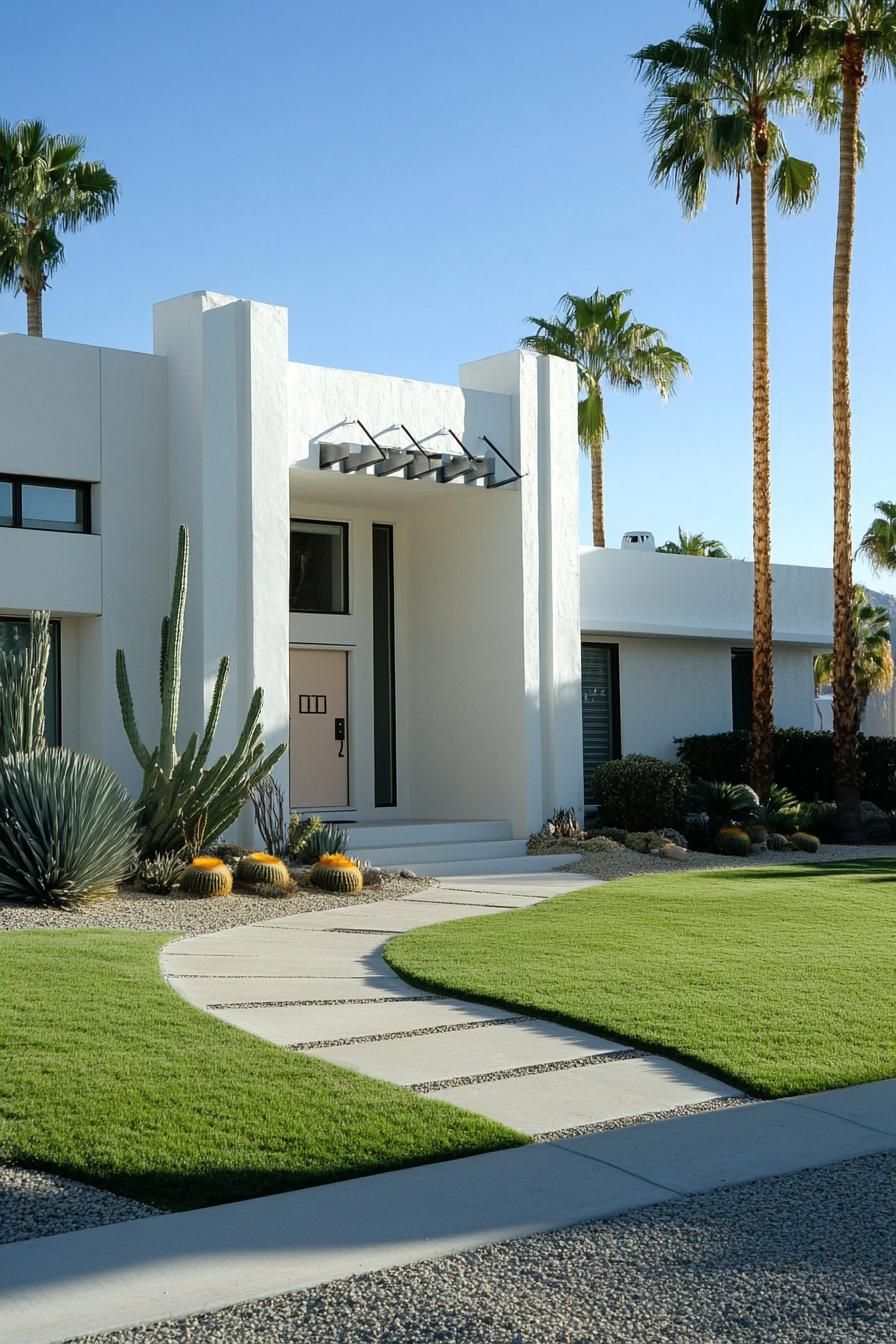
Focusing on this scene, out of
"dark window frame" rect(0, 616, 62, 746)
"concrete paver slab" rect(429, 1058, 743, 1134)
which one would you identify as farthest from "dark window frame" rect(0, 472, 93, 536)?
"concrete paver slab" rect(429, 1058, 743, 1134)

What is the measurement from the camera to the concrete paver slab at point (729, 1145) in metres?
5.57

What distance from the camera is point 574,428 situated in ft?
67.3

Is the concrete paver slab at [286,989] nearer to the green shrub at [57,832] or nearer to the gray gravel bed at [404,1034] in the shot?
the gray gravel bed at [404,1034]

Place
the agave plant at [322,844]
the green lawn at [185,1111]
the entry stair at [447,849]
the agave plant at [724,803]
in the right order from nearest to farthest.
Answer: the green lawn at [185,1111]
the agave plant at [322,844]
the entry stair at [447,849]
the agave plant at [724,803]

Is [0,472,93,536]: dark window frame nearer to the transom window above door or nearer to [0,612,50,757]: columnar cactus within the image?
[0,612,50,757]: columnar cactus

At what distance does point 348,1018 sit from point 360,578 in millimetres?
13169

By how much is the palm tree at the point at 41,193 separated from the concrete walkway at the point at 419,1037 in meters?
22.7

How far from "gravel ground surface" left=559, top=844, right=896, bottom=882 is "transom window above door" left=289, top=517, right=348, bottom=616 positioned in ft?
17.9

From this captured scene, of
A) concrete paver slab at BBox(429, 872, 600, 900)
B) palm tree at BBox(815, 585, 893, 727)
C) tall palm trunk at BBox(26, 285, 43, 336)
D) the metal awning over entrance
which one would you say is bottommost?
concrete paver slab at BBox(429, 872, 600, 900)

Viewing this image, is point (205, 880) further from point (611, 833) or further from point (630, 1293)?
point (630, 1293)

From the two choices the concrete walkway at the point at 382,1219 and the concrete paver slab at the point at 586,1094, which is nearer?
the concrete walkway at the point at 382,1219

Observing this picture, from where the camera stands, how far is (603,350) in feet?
116

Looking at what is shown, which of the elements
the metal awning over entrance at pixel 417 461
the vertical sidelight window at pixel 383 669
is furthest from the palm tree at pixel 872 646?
the metal awning over entrance at pixel 417 461

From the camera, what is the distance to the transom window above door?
2045 cm
